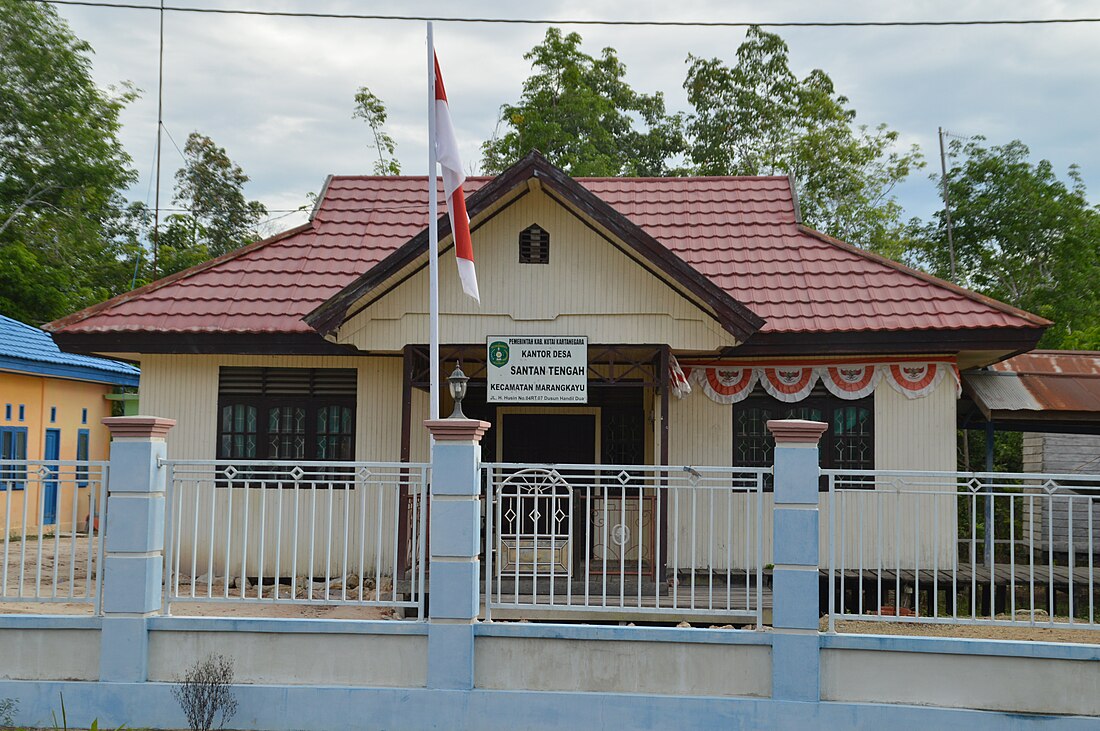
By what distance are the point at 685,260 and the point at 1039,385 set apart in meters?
4.49

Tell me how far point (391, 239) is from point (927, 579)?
25.2 ft

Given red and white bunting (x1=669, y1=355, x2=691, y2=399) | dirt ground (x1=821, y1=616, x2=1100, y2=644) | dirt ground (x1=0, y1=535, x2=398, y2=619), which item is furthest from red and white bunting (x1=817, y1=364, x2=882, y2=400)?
dirt ground (x1=0, y1=535, x2=398, y2=619)

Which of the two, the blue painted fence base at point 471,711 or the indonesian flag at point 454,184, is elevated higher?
the indonesian flag at point 454,184

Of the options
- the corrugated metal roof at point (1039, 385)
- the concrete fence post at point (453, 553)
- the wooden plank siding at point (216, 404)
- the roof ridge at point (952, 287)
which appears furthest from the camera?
the wooden plank siding at point (216, 404)

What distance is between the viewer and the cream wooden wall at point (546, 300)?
1087 centimetres

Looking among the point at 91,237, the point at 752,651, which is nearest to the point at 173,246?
the point at 91,237

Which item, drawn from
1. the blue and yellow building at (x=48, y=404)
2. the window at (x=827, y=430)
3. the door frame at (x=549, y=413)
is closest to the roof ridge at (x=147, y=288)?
the door frame at (x=549, y=413)

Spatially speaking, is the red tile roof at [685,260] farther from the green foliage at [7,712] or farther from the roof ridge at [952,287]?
the green foliage at [7,712]

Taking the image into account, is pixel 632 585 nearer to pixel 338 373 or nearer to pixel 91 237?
pixel 338 373

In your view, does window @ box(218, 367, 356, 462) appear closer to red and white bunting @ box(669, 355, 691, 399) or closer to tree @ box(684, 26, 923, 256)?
red and white bunting @ box(669, 355, 691, 399)

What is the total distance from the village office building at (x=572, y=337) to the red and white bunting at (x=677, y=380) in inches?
1.4

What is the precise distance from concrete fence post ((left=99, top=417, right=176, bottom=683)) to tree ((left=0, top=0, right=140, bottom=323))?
2068cm

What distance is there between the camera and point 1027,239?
2541 centimetres

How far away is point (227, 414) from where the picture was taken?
12.4m
